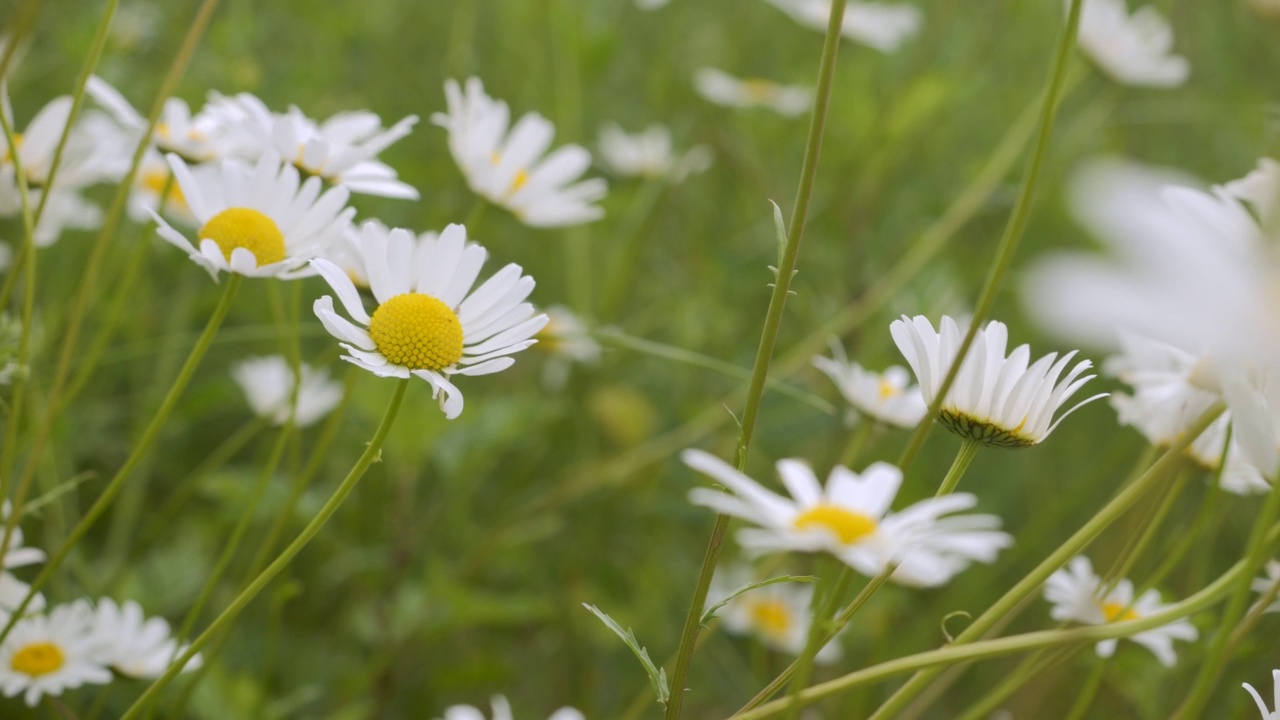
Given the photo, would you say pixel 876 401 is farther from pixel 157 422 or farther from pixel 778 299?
pixel 157 422

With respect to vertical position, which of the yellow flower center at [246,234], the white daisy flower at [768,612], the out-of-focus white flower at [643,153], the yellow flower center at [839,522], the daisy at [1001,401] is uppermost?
the out-of-focus white flower at [643,153]

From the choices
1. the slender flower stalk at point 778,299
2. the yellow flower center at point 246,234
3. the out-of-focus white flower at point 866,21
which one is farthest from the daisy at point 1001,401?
the out-of-focus white flower at point 866,21

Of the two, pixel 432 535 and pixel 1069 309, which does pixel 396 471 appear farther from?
pixel 1069 309

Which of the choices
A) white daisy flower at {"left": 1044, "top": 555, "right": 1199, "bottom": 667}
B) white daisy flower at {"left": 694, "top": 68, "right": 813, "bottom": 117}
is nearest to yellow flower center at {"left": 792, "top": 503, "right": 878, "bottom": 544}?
white daisy flower at {"left": 1044, "top": 555, "right": 1199, "bottom": 667}

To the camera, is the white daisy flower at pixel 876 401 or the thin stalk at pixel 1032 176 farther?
the white daisy flower at pixel 876 401

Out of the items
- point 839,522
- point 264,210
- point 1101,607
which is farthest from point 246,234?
point 1101,607

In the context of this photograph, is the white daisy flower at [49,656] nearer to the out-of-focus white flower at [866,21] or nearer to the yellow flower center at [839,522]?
the yellow flower center at [839,522]

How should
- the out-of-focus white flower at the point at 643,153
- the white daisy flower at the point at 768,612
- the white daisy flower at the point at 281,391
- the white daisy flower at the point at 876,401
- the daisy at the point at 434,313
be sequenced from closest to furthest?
the daisy at the point at 434,313
the white daisy flower at the point at 876,401
the white daisy flower at the point at 281,391
the white daisy flower at the point at 768,612
the out-of-focus white flower at the point at 643,153
